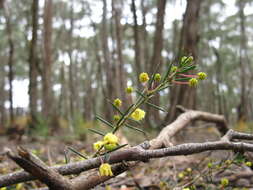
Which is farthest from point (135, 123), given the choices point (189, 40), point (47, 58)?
point (47, 58)

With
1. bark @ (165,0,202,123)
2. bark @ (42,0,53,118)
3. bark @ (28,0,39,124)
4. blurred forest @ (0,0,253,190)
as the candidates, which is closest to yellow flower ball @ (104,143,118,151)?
blurred forest @ (0,0,253,190)

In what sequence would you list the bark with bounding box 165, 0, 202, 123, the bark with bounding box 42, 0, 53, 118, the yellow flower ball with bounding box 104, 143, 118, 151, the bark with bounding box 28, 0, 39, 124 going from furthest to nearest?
the bark with bounding box 42, 0, 53, 118, the bark with bounding box 28, 0, 39, 124, the bark with bounding box 165, 0, 202, 123, the yellow flower ball with bounding box 104, 143, 118, 151

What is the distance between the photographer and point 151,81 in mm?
884

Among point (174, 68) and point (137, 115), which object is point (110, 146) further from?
point (174, 68)

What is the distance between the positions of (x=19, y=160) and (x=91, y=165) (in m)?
0.23

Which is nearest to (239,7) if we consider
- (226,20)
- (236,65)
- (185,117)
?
(226,20)

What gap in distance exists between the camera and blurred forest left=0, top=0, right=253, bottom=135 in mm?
4043

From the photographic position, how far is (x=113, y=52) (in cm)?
946

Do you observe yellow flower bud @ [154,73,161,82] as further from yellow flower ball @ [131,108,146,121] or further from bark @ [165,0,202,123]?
bark @ [165,0,202,123]

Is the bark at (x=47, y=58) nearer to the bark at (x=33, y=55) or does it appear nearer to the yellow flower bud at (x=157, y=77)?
the bark at (x=33, y=55)

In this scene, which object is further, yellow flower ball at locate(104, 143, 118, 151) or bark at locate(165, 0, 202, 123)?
bark at locate(165, 0, 202, 123)

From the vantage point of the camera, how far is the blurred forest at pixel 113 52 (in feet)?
13.3

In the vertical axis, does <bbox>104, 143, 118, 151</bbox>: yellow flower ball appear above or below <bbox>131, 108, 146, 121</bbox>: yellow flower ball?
below

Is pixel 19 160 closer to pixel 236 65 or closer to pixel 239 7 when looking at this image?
pixel 239 7
